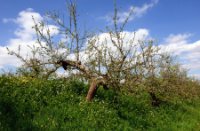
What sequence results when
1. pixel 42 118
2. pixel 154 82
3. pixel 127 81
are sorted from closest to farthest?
pixel 42 118
pixel 127 81
pixel 154 82

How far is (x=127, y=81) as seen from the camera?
62.9 ft

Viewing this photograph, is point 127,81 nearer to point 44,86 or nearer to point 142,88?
point 142,88

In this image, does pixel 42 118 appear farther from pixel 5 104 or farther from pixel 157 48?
pixel 157 48

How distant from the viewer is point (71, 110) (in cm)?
1538

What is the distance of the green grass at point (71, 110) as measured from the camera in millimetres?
13664

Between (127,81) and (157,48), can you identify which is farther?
(157,48)

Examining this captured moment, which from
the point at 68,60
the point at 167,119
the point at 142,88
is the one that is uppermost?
the point at 68,60

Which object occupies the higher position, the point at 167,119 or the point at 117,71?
the point at 117,71

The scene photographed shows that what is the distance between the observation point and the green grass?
44.8 feet

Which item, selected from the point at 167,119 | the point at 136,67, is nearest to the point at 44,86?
the point at 136,67

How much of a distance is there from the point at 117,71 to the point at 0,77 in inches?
223

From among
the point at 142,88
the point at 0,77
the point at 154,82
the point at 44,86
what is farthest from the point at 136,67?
the point at 0,77

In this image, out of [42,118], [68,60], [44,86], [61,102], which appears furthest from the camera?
[68,60]

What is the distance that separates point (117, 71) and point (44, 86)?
388 cm
